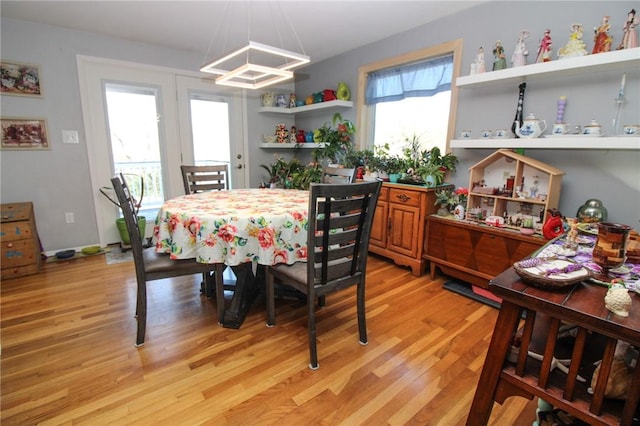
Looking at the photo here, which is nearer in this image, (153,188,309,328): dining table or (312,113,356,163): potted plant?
(153,188,309,328): dining table

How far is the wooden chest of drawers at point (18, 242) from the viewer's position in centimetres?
268

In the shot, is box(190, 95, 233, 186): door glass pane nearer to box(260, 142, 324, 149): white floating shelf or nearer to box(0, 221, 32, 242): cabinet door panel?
box(260, 142, 324, 149): white floating shelf

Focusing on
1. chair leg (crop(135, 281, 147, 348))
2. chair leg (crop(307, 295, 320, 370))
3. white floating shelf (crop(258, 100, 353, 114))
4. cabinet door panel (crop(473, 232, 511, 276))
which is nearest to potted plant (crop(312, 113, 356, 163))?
white floating shelf (crop(258, 100, 353, 114))

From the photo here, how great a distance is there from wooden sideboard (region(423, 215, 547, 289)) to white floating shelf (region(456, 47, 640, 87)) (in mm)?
1121

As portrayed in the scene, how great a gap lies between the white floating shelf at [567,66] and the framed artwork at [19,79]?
411 centimetres

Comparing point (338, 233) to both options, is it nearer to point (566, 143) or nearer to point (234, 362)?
point (234, 362)

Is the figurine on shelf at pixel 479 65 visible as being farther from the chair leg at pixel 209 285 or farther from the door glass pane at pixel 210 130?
the door glass pane at pixel 210 130

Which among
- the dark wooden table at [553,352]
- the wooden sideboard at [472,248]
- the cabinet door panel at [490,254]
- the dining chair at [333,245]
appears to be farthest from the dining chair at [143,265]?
the cabinet door panel at [490,254]

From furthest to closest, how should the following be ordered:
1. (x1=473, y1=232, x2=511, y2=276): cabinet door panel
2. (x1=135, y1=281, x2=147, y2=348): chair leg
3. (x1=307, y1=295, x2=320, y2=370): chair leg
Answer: (x1=473, y1=232, x2=511, y2=276): cabinet door panel
(x1=135, y1=281, x2=147, y2=348): chair leg
(x1=307, y1=295, x2=320, y2=370): chair leg

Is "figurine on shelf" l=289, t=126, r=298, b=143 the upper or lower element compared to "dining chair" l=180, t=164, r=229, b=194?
upper

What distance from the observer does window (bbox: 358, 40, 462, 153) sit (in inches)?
114

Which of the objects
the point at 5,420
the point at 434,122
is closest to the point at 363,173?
A: the point at 434,122

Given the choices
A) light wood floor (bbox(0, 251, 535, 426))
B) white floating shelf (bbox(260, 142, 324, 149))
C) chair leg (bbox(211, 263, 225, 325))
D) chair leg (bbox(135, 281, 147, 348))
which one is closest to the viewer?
light wood floor (bbox(0, 251, 535, 426))

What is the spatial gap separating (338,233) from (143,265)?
114 centimetres
